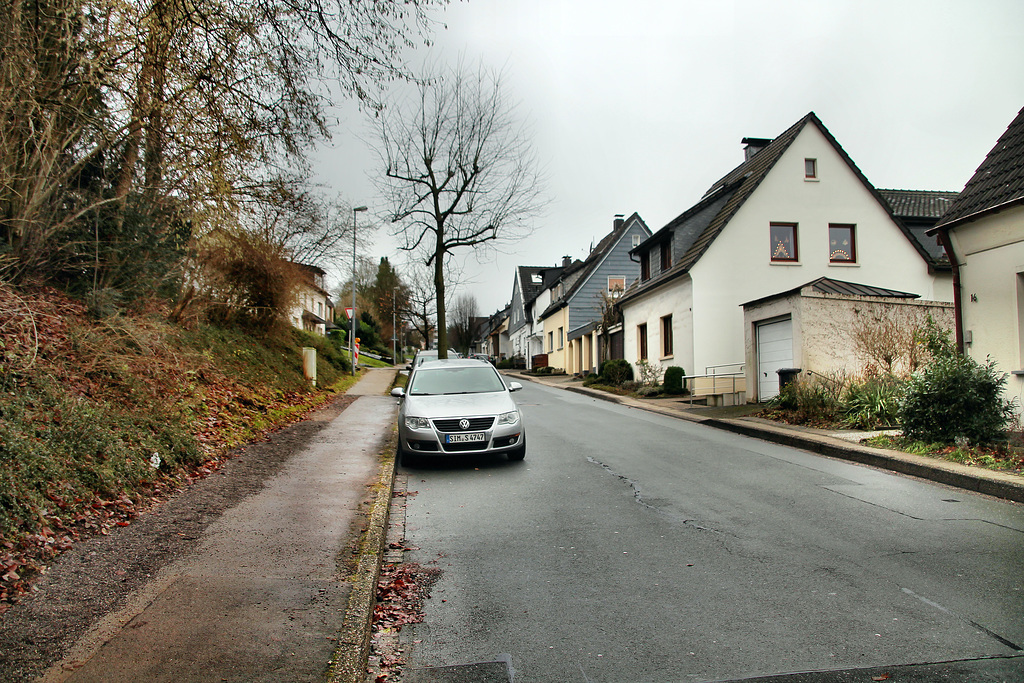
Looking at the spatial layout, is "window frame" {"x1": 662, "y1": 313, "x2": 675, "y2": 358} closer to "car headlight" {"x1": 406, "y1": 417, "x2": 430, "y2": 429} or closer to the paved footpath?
"car headlight" {"x1": 406, "y1": 417, "x2": 430, "y2": 429}

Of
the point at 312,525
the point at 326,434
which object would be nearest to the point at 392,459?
the point at 326,434

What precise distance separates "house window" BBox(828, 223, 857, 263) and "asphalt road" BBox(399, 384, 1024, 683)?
15239mm

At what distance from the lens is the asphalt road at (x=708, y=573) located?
145 inches

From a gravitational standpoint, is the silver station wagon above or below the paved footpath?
above

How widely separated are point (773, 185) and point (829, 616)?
20006mm

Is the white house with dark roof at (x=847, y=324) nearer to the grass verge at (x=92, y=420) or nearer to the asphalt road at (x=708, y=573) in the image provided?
the asphalt road at (x=708, y=573)

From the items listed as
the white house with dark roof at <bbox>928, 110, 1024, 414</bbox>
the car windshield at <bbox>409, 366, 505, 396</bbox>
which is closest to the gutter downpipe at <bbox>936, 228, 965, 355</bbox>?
the white house with dark roof at <bbox>928, 110, 1024, 414</bbox>

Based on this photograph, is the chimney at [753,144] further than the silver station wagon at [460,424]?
Yes

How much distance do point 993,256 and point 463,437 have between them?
9.00 meters

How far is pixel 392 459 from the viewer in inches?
388

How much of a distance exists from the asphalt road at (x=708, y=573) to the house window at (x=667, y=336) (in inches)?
591

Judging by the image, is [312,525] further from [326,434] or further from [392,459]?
[326,434]

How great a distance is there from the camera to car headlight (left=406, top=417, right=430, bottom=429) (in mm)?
9625

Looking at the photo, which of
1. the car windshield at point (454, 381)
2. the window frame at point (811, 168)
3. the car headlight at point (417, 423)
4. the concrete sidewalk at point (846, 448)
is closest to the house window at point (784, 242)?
the window frame at point (811, 168)
